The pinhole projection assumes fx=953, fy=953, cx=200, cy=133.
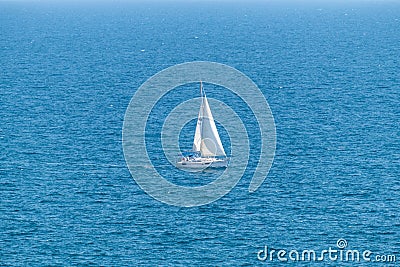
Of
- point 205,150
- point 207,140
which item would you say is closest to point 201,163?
point 205,150

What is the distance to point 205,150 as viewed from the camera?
536 ft

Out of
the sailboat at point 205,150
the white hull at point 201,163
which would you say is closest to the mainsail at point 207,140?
the sailboat at point 205,150

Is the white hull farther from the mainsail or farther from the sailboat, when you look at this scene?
the mainsail

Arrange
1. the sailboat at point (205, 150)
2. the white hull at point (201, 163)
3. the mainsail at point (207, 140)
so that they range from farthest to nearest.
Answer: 1. the mainsail at point (207, 140)
2. the sailboat at point (205, 150)
3. the white hull at point (201, 163)

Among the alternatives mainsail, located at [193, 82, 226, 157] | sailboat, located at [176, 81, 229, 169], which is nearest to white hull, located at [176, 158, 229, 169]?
sailboat, located at [176, 81, 229, 169]

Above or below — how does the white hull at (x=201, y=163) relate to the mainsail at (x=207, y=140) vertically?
below

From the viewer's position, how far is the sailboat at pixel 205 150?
15912cm

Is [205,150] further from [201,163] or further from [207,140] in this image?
[201,163]

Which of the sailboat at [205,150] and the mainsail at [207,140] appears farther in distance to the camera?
the mainsail at [207,140]

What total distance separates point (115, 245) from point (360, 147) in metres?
60.8

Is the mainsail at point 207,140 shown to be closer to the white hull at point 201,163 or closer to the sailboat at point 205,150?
the sailboat at point 205,150

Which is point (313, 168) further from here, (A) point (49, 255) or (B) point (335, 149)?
(A) point (49, 255)

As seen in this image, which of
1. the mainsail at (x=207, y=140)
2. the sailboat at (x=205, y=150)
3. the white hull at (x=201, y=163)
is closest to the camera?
the white hull at (x=201, y=163)

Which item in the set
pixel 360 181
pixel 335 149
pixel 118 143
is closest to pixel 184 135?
pixel 118 143
